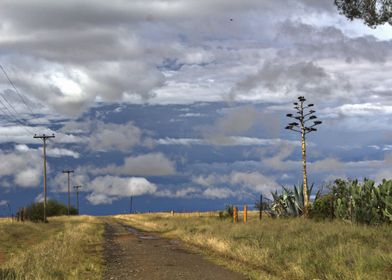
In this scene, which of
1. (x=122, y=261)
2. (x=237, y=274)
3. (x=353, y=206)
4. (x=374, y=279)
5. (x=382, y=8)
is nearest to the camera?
(x=374, y=279)

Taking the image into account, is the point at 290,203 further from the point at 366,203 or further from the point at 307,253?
the point at 307,253

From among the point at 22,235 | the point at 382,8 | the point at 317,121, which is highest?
the point at 382,8

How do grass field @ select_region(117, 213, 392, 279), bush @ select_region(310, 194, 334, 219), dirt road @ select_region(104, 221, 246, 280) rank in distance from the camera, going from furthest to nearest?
bush @ select_region(310, 194, 334, 219), dirt road @ select_region(104, 221, 246, 280), grass field @ select_region(117, 213, 392, 279)

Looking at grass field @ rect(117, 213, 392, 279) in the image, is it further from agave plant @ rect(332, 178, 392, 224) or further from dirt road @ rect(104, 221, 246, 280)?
agave plant @ rect(332, 178, 392, 224)

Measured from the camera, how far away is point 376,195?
24.2 metres

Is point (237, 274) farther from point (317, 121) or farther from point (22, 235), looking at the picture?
point (22, 235)

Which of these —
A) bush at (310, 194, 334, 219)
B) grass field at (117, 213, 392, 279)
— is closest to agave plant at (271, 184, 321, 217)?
bush at (310, 194, 334, 219)

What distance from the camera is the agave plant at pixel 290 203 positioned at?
3319 centimetres

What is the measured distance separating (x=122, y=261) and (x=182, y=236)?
1107cm

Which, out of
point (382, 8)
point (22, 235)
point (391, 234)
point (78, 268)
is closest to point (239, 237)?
point (391, 234)

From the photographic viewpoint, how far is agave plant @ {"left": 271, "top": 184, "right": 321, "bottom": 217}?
3319cm

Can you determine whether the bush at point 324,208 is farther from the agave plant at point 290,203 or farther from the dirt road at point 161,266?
the dirt road at point 161,266

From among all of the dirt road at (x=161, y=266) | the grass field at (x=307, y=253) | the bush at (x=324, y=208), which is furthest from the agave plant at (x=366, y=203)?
the dirt road at (x=161, y=266)

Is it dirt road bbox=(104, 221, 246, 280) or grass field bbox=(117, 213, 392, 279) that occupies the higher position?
grass field bbox=(117, 213, 392, 279)
